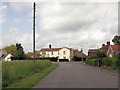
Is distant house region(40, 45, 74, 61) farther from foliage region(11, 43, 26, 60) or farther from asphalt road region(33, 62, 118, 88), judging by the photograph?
asphalt road region(33, 62, 118, 88)

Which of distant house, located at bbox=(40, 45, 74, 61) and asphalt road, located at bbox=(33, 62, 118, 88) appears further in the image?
distant house, located at bbox=(40, 45, 74, 61)

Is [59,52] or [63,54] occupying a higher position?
[59,52]

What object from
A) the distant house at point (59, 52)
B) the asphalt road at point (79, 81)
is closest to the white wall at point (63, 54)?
the distant house at point (59, 52)

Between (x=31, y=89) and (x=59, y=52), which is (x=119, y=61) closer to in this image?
(x=31, y=89)

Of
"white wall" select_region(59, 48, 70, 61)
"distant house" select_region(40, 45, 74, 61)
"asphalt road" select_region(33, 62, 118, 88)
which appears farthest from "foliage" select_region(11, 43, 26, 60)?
"asphalt road" select_region(33, 62, 118, 88)

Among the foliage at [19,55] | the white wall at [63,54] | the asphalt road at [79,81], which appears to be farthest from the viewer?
the white wall at [63,54]

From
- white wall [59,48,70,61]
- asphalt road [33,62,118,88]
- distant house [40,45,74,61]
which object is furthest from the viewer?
distant house [40,45,74,61]

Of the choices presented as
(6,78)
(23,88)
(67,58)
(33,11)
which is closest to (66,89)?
(23,88)

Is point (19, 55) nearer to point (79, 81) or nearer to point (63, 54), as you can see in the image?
point (63, 54)

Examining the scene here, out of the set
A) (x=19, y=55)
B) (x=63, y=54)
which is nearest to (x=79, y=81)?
(x=19, y=55)

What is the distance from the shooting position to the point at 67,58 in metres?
79.9

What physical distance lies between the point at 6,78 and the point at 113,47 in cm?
3946

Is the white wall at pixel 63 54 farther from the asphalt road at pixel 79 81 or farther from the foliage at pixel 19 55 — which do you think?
the asphalt road at pixel 79 81

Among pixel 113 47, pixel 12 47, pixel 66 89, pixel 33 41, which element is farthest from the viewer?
A: pixel 12 47
